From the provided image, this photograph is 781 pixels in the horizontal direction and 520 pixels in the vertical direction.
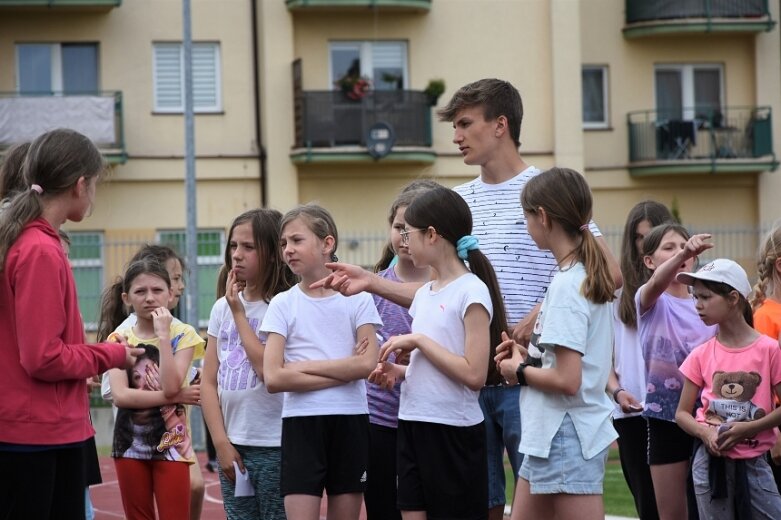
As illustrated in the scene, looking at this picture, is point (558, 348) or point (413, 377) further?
point (413, 377)

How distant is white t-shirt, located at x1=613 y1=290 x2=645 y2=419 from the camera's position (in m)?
7.06

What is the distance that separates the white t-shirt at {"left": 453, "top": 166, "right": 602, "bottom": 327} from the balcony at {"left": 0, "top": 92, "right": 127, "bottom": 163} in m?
19.4

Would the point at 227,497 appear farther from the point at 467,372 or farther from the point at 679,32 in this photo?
the point at 679,32

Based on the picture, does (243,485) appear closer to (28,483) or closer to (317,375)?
(317,375)

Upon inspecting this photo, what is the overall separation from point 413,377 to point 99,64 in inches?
839

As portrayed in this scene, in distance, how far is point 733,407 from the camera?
6176 millimetres

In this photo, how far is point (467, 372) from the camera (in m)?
5.39

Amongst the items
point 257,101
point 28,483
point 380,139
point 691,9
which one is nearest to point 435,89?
point 380,139

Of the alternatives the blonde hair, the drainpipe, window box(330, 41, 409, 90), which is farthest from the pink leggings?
window box(330, 41, 409, 90)

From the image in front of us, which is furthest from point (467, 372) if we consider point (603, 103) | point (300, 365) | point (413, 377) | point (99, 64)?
point (603, 103)

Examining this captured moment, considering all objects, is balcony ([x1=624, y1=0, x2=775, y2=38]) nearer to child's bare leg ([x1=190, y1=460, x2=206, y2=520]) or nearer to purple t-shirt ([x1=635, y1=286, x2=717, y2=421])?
purple t-shirt ([x1=635, y1=286, x2=717, y2=421])

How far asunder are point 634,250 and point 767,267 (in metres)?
0.89

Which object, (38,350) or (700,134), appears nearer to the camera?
(38,350)

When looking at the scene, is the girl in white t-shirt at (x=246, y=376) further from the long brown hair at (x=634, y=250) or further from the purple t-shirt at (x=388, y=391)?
the long brown hair at (x=634, y=250)
